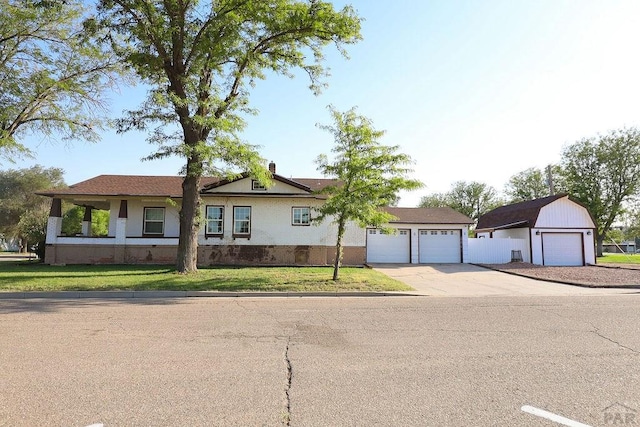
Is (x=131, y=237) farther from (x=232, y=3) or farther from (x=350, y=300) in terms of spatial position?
(x=350, y=300)

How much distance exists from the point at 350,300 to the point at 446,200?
192 ft

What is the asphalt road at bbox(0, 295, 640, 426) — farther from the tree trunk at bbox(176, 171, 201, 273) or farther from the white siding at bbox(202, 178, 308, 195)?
the white siding at bbox(202, 178, 308, 195)

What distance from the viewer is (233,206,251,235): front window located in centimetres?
2200

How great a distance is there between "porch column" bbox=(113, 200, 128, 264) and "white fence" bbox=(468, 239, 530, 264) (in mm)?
20822

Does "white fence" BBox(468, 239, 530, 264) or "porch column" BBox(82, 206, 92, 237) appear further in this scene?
"white fence" BBox(468, 239, 530, 264)

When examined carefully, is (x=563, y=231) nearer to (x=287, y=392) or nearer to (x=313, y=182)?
(x=313, y=182)

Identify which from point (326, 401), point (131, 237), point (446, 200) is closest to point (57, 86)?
point (131, 237)

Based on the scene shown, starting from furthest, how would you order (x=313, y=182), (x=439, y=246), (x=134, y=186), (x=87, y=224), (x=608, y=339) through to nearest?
(x=313, y=182)
(x=439, y=246)
(x=87, y=224)
(x=134, y=186)
(x=608, y=339)

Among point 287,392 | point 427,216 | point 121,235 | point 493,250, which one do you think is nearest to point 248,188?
point 121,235

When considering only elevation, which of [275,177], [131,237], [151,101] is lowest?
[131,237]

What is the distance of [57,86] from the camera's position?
62.1 feet

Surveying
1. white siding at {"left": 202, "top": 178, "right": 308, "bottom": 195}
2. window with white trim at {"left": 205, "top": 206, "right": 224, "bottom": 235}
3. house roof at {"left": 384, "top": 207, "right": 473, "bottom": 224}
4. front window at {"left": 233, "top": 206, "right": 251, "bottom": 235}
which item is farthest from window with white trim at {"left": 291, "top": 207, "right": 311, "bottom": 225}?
house roof at {"left": 384, "top": 207, "right": 473, "bottom": 224}

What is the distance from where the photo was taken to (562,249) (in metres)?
26.1

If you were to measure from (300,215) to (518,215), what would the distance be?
16.2 m
